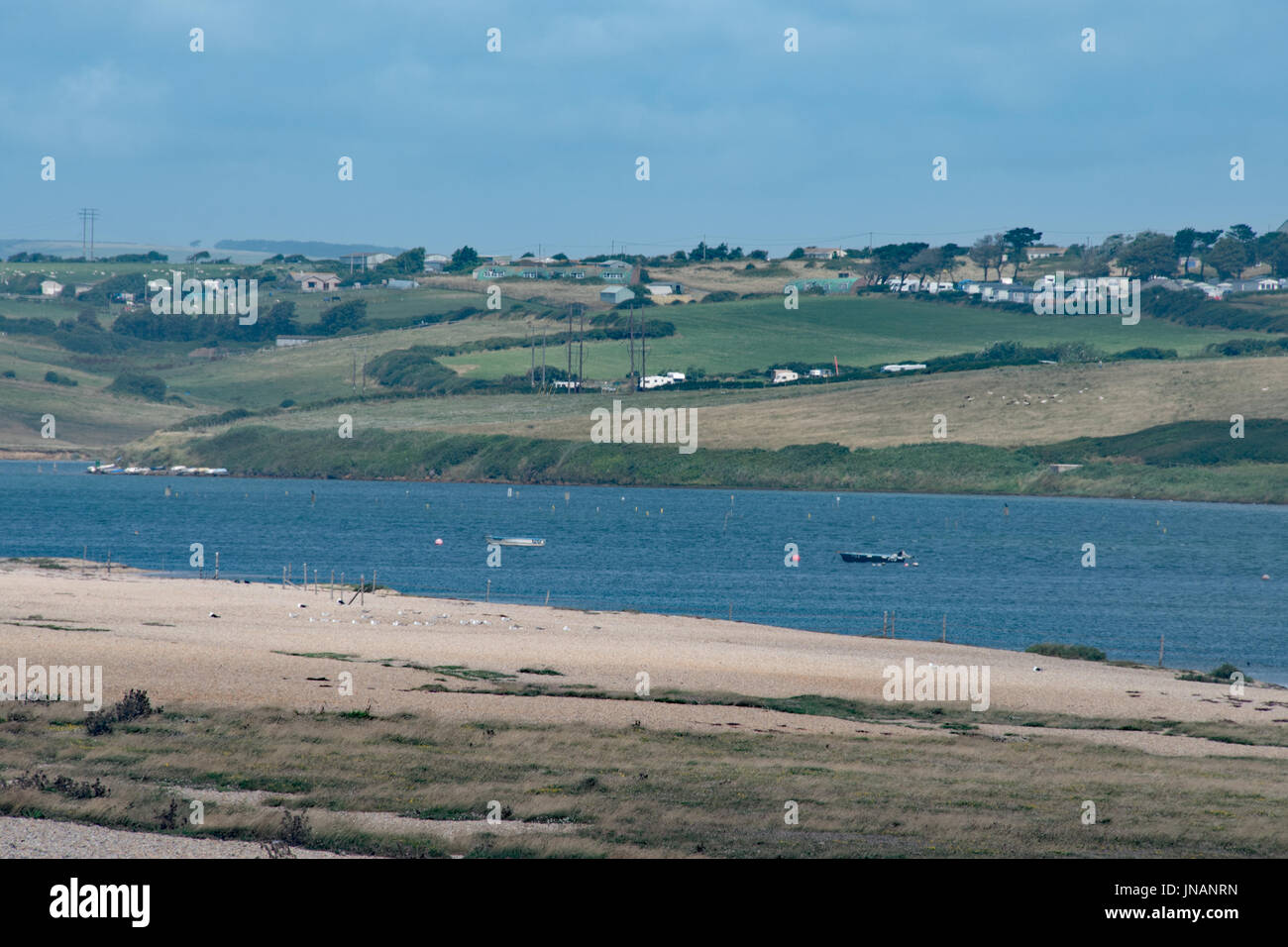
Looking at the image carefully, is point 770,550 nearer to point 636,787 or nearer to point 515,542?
point 515,542

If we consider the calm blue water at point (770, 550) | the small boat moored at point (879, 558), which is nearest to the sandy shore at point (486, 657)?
the calm blue water at point (770, 550)

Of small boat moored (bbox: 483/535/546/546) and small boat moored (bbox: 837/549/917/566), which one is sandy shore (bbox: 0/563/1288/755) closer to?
small boat moored (bbox: 837/549/917/566)

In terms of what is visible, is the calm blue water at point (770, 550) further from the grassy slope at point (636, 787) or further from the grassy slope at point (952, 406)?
the grassy slope at point (636, 787)

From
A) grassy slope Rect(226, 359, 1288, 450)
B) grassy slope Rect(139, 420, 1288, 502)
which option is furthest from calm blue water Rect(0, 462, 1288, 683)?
grassy slope Rect(226, 359, 1288, 450)

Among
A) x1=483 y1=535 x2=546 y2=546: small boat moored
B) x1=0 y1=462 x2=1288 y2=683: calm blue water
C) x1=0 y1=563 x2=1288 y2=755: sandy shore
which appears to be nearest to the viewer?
x1=0 y1=563 x2=1288 y2=755: sandy shore

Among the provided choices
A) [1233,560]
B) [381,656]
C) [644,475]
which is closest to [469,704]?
[381,656]
